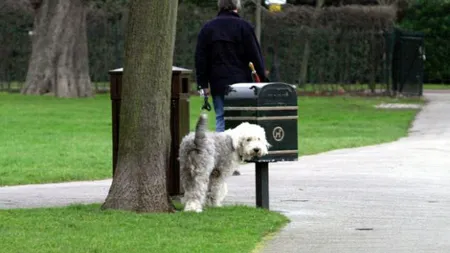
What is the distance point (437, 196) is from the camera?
38.1 ft

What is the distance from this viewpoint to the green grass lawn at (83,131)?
14.5 meters

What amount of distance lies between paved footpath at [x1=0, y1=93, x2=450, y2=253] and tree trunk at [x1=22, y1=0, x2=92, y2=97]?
18.0 metres

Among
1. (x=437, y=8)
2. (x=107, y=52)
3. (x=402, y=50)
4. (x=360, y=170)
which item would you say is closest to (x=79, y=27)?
(x=107, y=52)

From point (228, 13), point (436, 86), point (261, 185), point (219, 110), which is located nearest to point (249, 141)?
point (261, 185)

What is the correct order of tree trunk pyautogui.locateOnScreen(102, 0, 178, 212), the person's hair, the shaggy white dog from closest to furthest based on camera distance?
tree trunk pyautogui.locateOnScreen(102, 0, 178, 212) → the shaggy white dog → the person's hair

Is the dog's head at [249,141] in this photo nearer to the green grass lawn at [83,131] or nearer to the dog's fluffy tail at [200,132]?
the dog's fluffy tail at [200,132]

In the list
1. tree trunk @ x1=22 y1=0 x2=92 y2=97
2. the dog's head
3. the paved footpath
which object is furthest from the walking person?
tree trunk @ x1=22 y1=0 x2=92 y2=97

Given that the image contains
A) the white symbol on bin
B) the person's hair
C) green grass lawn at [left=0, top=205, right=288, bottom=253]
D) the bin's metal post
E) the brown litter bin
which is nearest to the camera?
green grass lawn at [left=0, top=205, right=288, bottom=253]

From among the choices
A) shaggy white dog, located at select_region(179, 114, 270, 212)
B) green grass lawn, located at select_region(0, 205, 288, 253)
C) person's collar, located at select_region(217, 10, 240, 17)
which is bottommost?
Result: green grass lawn, located at select_region(0, 205, 288, 253)

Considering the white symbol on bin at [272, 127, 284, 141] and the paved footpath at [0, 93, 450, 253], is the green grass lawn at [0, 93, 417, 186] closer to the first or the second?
the paved footpath at [0, 93, 450, 253]

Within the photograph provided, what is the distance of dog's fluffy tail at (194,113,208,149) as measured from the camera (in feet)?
31.0

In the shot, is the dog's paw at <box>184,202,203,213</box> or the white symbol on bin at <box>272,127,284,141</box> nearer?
the dog's paw at <box>184,202,203,213</box>

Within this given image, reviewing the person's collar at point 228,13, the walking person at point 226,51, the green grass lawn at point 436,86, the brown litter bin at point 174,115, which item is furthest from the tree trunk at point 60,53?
the brown litter bin at point 174,115

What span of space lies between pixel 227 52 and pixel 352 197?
2071 mm
